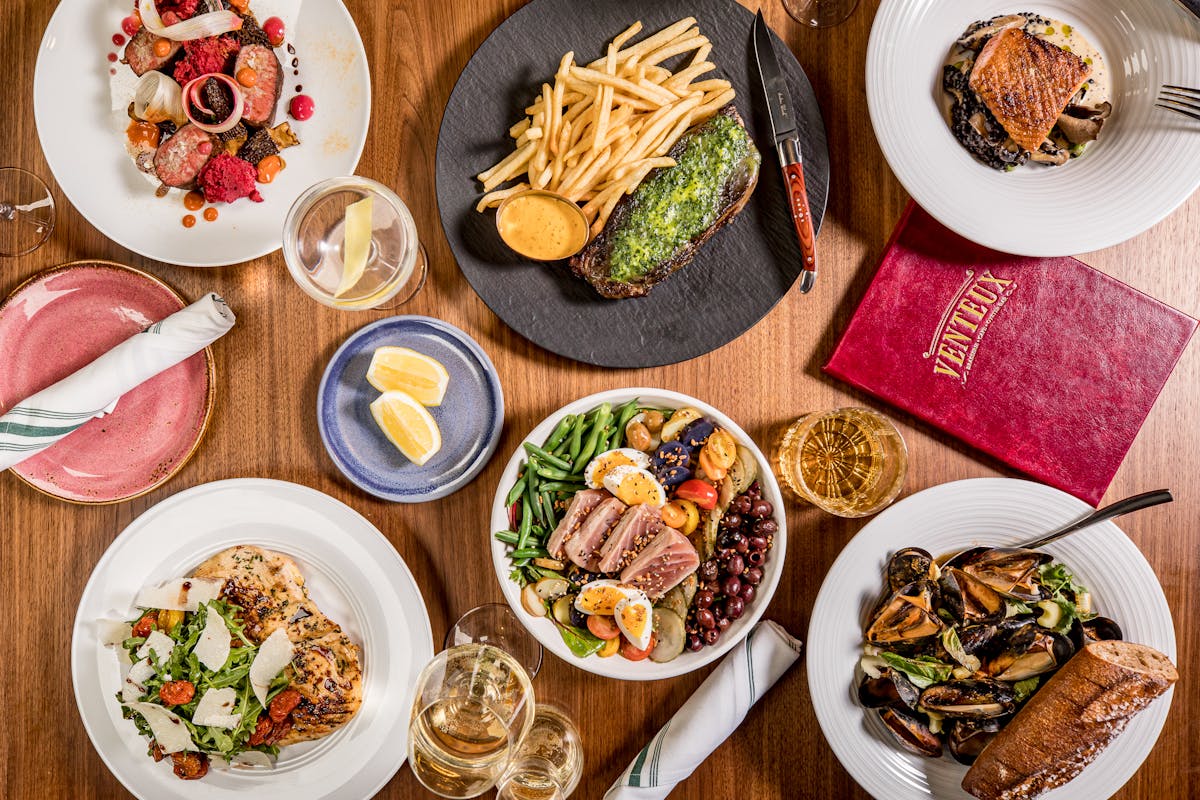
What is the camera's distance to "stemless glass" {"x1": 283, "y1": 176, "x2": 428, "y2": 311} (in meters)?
2.39

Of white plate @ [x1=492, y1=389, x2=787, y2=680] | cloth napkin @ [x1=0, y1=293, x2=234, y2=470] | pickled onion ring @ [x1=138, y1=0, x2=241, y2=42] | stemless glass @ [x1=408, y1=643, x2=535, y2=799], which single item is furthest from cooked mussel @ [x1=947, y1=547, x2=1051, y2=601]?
pickled onion ring @ [x1=138, y1=0, x2=241, y2=42]

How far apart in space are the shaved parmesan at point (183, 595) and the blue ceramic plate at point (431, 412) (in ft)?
1.87

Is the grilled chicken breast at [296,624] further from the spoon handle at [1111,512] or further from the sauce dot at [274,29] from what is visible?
the spoon handle at [1111,512]

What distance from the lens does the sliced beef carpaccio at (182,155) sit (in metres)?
2.53

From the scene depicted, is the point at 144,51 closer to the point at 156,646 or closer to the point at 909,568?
the point at 156,646

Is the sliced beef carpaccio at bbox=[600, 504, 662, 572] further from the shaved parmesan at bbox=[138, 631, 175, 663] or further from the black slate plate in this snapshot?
the shaved parmesan at bbox=[138, 631, 175, 663]

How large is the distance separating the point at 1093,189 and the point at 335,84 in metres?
2.38

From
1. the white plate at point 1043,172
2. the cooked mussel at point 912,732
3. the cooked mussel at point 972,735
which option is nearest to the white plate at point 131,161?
the white plate at point 1043,172

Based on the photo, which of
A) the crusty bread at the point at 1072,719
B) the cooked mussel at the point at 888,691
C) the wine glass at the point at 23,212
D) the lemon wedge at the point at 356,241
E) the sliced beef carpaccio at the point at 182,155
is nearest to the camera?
the crusty bread at the point at 1072,719

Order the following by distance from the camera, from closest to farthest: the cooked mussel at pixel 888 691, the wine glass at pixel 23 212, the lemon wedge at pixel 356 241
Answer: the cooked mussel at pixel 888 691, the lemon wedge at pixel 356 241, the wine glass at pixel 23 212

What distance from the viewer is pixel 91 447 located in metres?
2.64

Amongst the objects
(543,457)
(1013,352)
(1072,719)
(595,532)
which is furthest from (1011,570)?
(543,457)

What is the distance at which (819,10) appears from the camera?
2.53 m

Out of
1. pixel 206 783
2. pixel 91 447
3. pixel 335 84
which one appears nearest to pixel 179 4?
pixel 335 84
